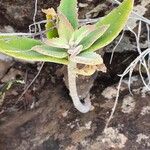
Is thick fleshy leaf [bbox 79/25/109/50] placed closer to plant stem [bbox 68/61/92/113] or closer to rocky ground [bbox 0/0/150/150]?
plant stem [bbox 68/61/92/113]

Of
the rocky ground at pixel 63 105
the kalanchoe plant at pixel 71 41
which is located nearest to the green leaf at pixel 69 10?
the kalanchoe plant at pixel 71 41

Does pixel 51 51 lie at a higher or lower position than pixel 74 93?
higher

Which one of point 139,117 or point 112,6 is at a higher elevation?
point 112,6

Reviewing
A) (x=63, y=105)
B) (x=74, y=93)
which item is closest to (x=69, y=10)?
(x=74, y=93)

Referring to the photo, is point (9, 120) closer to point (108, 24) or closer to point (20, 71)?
point (20, 71)

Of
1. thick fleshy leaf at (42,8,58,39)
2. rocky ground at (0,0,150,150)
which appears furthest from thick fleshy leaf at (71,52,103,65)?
rocky ground at (0,0,150,150)

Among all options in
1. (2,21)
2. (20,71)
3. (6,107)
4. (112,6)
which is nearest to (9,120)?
(6,107)

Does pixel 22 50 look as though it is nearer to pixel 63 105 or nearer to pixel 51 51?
pixel 51 51

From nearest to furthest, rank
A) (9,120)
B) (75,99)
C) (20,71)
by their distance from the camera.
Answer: (75,99) → (9,120) → (20,71)
